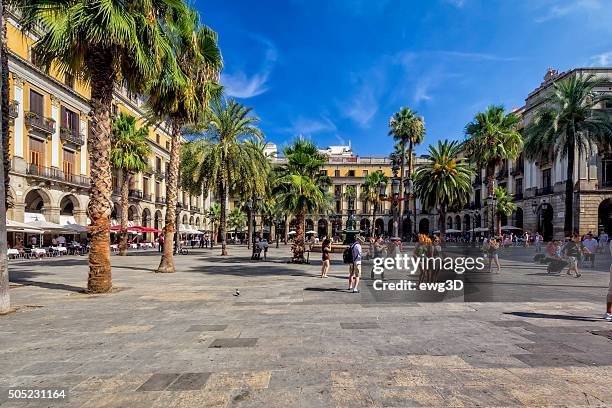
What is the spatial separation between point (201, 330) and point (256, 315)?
1491 mm

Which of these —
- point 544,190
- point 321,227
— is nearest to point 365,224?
point 321,227

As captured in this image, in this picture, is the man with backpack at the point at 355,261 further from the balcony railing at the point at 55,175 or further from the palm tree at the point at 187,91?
the balcony railing at the point at 55,175

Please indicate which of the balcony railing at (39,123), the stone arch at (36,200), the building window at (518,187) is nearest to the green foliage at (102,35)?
the balcony railing at (39,123)

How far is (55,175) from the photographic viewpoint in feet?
103

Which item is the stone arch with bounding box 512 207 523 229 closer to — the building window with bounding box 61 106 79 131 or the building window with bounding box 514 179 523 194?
the building window with bounding box 514 179 523 194

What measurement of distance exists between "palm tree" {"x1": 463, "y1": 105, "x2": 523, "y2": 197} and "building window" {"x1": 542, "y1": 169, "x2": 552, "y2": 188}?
546 inches

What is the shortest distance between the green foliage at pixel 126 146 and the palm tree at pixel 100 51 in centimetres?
1897

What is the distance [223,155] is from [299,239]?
7.99m

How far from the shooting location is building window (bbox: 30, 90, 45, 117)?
29.2 metres

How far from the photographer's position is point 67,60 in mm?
10625

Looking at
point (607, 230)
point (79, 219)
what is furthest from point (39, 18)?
point (607, 230)

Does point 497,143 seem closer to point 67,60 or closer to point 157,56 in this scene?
point 157,56

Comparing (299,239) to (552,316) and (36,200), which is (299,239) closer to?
(552,316)

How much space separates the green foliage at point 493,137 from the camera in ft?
101
